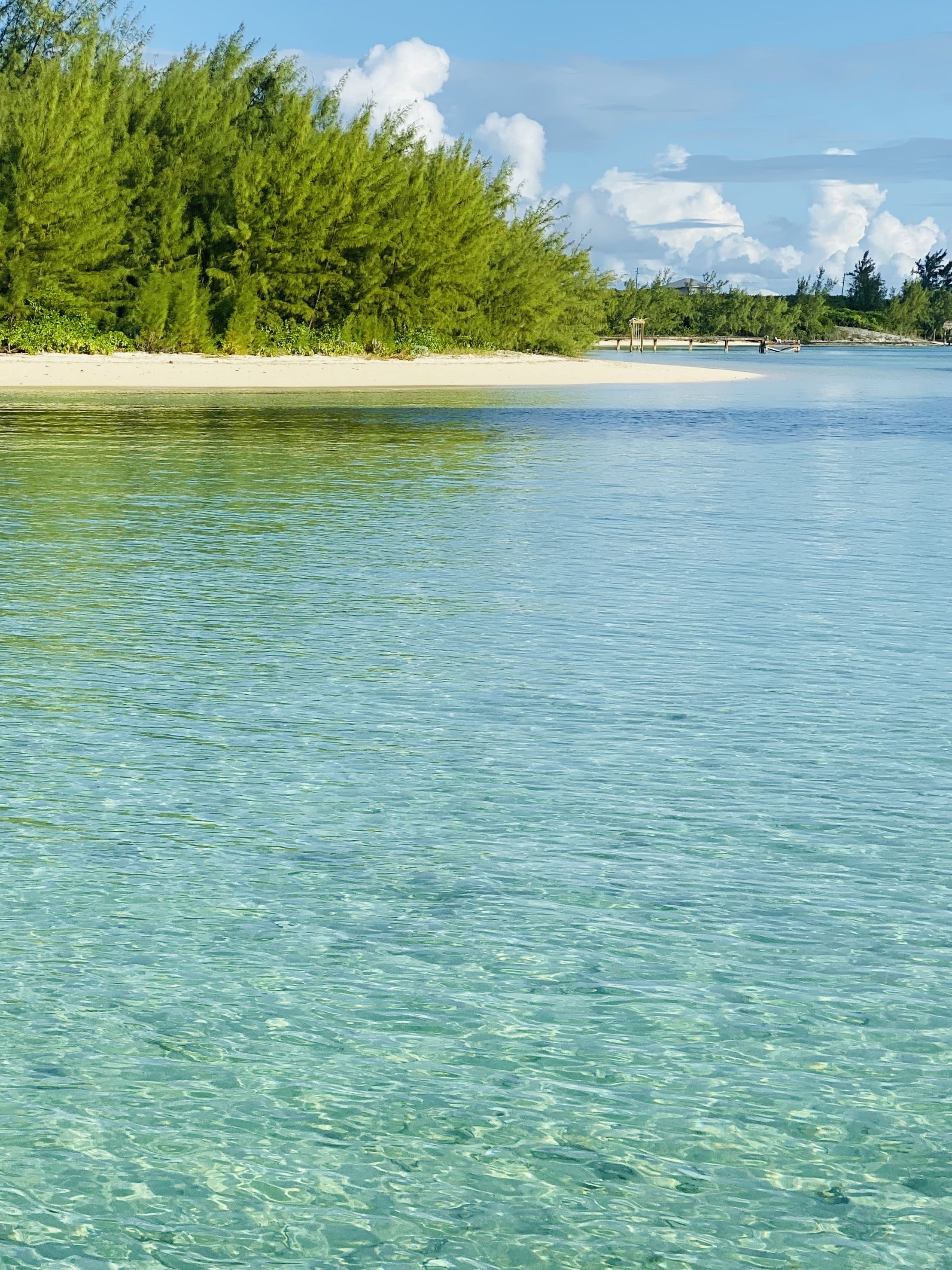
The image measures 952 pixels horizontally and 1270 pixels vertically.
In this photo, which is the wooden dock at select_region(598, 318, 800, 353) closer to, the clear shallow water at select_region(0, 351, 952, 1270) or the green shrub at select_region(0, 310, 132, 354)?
the green shrub at select_region(0, 310, 132, 354)

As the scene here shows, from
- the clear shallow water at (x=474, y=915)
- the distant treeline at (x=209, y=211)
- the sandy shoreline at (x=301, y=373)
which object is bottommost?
the clear shallow water at (x=474, y=915)

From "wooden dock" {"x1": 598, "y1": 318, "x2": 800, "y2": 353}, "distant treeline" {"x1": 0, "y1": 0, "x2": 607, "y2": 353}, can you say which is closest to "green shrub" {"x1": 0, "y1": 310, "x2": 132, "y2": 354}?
"distant treeline" {"x1": 0, "y1": 0, "x2": 607, "y2": 353}

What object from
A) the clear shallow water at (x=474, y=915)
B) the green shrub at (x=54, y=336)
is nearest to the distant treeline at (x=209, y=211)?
the green shrub at (x=54, y=336)

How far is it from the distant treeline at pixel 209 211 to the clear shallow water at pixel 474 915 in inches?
1445

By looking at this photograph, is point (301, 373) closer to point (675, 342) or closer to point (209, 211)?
point (209, 211)

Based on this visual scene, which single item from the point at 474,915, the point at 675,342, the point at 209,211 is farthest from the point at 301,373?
the point at 675,342

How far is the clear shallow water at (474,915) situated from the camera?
377 cm

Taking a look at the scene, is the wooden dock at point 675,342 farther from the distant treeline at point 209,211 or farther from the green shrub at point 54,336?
the green shrub at point 54,336

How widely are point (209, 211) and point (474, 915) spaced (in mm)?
52117

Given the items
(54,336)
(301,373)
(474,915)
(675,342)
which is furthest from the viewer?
(675,342)

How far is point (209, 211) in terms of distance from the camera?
179 ft

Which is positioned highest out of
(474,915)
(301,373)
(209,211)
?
(209,211)

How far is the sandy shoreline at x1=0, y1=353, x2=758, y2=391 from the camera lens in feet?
150

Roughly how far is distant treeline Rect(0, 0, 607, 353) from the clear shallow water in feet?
120
